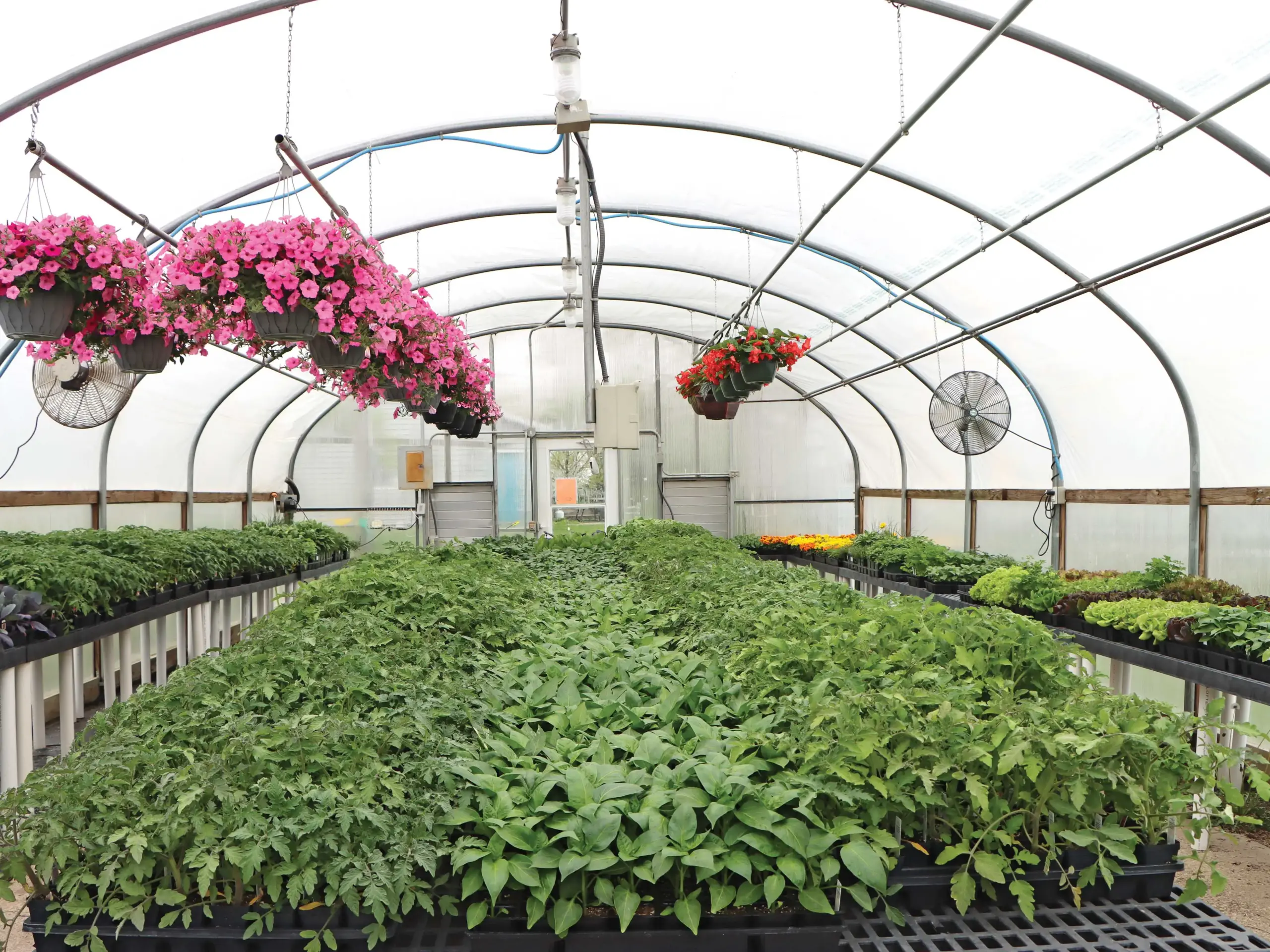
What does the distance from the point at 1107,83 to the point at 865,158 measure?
1.86 m

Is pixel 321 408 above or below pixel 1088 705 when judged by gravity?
above

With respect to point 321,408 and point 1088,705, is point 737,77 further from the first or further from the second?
point 321,408

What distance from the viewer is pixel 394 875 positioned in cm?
172

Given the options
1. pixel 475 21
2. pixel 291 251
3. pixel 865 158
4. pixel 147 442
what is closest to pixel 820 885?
pixel 291 251

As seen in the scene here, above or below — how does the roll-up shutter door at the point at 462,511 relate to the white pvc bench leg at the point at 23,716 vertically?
above

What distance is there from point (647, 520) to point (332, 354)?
Answer: 6087mm

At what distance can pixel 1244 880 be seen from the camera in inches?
168

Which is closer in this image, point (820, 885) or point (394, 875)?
point (394, 875)

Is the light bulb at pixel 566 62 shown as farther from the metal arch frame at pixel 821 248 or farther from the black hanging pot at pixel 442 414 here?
the metal arch frame at pixel 821 248

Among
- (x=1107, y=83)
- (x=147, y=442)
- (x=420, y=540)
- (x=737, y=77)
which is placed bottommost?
(x=420, y=540)

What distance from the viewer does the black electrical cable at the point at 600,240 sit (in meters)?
5.82

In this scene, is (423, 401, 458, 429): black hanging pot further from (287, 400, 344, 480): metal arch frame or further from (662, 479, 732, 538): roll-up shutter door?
(662, 479, 732, 538): roll-up shutter door

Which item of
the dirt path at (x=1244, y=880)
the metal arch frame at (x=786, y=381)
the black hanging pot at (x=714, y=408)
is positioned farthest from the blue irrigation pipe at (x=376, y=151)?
the metal arch frame at (x=786, y=381)

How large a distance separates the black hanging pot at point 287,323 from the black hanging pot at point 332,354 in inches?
9.7
